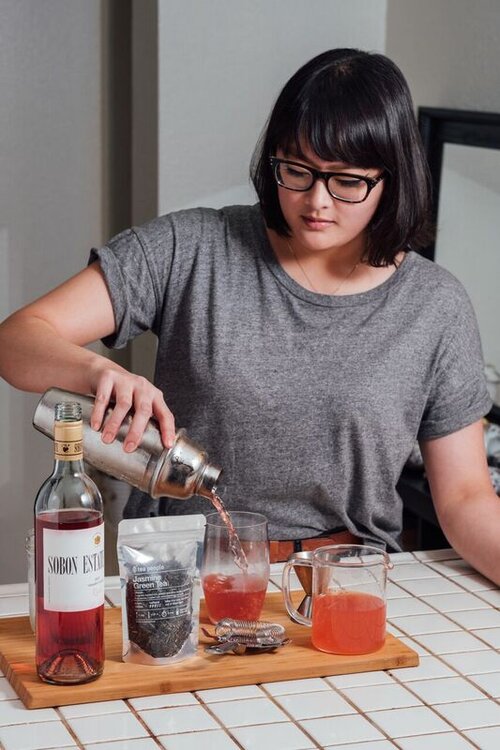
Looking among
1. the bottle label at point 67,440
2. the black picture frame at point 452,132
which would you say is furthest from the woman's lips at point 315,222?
the black picture frame at point 452,132

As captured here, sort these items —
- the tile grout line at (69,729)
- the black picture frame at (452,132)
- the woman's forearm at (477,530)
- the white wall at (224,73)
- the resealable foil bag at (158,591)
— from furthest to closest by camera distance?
the white wall at (224,73), the black picture frame at (452,132), the woman's forearm at (477,530), the resealable foil bag at (158,591), the tile grout line at (69,729)

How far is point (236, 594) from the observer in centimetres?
133

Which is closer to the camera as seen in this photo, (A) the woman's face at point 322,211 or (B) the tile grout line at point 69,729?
(B) the tile grout line at point 69,729

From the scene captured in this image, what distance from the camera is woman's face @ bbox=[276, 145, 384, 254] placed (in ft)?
5.42

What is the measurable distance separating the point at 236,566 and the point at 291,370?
20.6 inches

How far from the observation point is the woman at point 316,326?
1.69m

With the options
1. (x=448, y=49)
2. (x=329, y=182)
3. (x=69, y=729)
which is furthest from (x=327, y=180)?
(x=448, y=49)

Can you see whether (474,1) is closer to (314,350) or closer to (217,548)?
(314,350)

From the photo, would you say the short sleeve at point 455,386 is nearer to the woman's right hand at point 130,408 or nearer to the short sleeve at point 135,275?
the short sleeve at point 135,275

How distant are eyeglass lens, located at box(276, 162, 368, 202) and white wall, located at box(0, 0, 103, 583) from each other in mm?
1878

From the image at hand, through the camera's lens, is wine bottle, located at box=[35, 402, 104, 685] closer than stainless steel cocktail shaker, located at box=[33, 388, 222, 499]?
Yes

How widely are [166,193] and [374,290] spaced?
134 centimetres

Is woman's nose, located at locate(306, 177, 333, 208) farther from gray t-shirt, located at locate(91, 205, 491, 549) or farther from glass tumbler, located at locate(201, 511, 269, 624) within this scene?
glass tumbler, located at locate(201, 511, 269, 624)

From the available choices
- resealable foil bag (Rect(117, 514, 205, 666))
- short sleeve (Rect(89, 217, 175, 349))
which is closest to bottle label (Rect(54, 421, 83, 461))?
resealable foil bag (Rect(117, 514, 205, 666))
